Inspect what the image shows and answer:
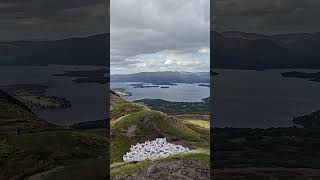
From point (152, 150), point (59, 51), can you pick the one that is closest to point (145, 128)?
point (152, 150)

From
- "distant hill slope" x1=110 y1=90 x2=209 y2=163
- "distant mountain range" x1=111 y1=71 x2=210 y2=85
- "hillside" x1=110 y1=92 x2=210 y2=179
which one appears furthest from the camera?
"distant hill slope" x1=110 y1=90 x2=209 y2=163

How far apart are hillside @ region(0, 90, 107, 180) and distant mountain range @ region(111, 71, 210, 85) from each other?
3825 mm

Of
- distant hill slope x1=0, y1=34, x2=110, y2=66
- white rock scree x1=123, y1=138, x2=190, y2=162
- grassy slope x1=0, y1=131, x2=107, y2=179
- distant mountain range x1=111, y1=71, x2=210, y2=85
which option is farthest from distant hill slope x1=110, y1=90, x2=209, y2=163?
distant hill slope x1=0, y1=34, x2=110, y2=66

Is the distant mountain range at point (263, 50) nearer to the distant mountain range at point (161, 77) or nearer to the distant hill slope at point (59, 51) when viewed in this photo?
the distant hill slope at point (59, 51)

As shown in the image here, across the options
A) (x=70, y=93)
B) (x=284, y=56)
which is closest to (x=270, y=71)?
(x=284, y=56)

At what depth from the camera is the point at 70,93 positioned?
653cm

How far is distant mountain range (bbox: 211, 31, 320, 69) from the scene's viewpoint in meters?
6.27

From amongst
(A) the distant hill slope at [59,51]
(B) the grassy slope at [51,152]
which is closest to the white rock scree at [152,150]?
(B) the grassy slope at [51,152]

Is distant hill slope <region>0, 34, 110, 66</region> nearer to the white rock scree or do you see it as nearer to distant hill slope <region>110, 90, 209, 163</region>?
the white rock scree

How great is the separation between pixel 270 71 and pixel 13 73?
333cm

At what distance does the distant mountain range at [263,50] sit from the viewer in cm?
627

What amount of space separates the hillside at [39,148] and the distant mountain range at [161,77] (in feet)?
12.6

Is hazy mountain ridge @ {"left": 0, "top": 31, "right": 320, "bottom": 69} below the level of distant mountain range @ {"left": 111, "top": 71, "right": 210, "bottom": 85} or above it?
above

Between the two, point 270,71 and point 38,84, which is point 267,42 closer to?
point 270,71
